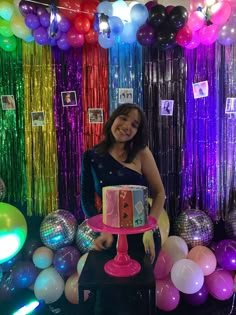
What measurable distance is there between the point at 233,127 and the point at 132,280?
1.94 meters

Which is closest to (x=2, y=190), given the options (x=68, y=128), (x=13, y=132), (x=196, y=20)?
(x=13, y=132)

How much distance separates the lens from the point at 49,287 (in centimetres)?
212

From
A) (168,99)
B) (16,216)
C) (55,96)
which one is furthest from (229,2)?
(16,216)

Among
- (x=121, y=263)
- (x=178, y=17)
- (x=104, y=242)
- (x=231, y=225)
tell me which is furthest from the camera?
(x=231, y=225)

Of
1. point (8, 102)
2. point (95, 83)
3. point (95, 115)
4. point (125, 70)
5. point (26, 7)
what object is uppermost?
point (26, 7)

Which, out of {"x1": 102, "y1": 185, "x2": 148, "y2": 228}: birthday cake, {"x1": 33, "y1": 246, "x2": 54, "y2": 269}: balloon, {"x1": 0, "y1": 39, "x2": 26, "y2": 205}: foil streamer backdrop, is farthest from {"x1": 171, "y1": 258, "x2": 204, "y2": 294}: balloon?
{"x1": 0, "y1": 39, "x2": 26, "y2": 205}: foil streamer backdrop

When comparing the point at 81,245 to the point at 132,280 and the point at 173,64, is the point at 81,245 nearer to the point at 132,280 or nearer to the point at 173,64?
the point at 132,280

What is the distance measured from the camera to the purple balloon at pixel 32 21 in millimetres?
2168

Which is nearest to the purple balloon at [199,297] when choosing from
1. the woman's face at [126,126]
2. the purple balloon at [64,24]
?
the woman's face at [126,126]

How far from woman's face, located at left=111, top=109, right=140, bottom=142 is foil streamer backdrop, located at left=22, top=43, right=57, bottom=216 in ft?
4.62

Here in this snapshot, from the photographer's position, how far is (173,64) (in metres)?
2.51

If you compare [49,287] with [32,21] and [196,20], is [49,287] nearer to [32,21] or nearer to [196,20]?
[32,21]

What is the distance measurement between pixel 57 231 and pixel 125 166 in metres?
1.20

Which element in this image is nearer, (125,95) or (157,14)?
(157,14)
